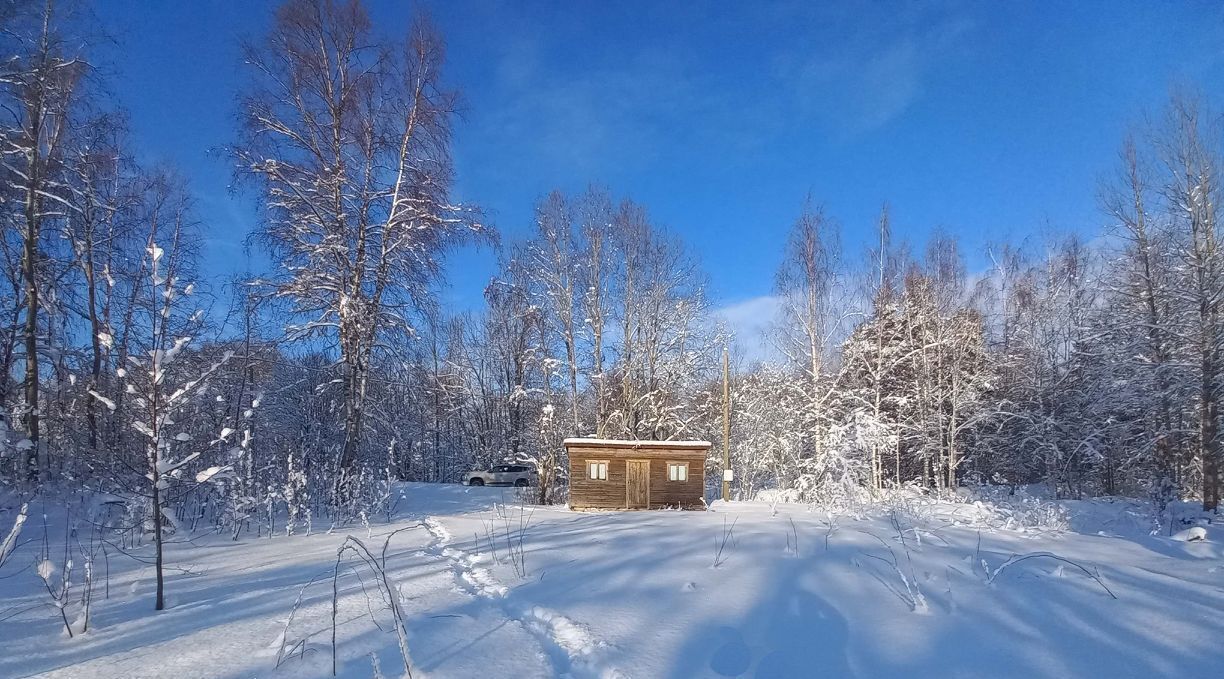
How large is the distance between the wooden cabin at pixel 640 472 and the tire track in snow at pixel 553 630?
10.6 metres

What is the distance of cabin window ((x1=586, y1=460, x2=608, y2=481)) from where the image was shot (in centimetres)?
1708

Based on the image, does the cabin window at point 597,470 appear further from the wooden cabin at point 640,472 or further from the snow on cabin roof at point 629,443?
the snow on cabin roof at point 629,443

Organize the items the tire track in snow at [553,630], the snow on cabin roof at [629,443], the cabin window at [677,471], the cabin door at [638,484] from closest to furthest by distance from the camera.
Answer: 1. the tire track in snow at [553,630]
2. the snow on cabin roof at [629,443]
3. the cabin door at [638,484]
4. the cabin window at [677,471]

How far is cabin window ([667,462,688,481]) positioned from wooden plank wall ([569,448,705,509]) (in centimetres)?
9

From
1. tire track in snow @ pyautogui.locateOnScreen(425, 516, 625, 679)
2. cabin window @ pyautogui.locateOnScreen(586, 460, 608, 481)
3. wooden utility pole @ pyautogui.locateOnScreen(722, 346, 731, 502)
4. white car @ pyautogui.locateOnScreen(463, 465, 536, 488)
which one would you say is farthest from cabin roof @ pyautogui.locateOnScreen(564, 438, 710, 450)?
white car @ pyautogui.locateOnScreen(463, 465, 536, 488)

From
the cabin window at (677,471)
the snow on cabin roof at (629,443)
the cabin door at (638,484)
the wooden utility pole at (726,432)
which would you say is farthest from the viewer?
the wooden utility pole at (726,432)

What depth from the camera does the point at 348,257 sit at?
12.5 metres

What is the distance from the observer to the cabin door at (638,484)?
17125 mm

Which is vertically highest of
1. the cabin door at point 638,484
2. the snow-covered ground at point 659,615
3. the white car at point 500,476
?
the snow-covered ground at point 659,615

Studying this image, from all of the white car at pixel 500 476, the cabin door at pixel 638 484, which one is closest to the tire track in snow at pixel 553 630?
the cabin door at pixel 638 484

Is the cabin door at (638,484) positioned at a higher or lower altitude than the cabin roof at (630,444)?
lower

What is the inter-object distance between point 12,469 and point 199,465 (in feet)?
→ 8.13

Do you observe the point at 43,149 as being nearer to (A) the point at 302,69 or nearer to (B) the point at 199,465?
(A) the point at 302,69

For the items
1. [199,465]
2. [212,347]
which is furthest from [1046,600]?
[212,347]
